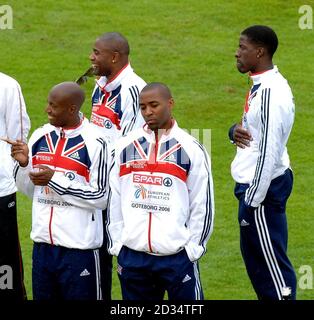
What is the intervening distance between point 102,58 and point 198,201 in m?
2.05

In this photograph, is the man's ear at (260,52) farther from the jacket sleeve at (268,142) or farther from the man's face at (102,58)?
the man's face at (102,58)

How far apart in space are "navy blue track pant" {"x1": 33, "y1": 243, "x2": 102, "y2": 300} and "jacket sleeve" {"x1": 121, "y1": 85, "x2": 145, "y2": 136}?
4.36ft

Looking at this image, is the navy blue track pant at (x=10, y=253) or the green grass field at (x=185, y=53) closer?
the navy blue track pant at (x=10, y=253)

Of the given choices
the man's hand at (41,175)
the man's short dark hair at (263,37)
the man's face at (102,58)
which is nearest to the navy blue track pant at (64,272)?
the man's hand at (41,175)

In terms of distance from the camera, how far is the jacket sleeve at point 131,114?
11242 millimetres

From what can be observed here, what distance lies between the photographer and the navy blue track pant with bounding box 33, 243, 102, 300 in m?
10.2

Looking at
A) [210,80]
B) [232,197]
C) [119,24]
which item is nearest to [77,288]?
[232,197]

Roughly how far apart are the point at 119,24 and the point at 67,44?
0.78m

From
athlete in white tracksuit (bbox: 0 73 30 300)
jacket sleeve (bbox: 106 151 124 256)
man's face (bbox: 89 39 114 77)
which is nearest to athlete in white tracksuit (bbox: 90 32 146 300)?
man's face (bbox: 89 39 114 77)

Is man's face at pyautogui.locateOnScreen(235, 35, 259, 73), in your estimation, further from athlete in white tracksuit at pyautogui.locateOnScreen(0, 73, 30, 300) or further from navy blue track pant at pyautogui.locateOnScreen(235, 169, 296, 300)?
athlete in white tracksuit at pyautogui.locateOnScreen(0, 73, 30, 300)

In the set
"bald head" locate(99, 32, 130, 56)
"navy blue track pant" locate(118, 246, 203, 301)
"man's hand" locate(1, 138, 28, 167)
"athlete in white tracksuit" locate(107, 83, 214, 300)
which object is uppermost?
"bald head" locate(99, 32, 130, 56)

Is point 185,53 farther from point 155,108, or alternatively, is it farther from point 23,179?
point 155,108

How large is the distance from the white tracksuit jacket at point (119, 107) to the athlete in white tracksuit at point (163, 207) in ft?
4.33

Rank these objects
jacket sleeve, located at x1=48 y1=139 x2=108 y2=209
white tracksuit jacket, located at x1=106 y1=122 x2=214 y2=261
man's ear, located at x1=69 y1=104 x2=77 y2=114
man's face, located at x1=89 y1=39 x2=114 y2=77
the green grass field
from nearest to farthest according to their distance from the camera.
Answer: white tracksuit jacket, located at x1=106 y1=122 x2=214 y2=261 < jacket sleeve, located at x1=48 y1=139 x2=108 y2=209 < man's ear, located at x1=69 y1=104 x2=77 y2=114 < man's face, located at x1=89 y1=39 x2=114 y2=77 < the green grass field
